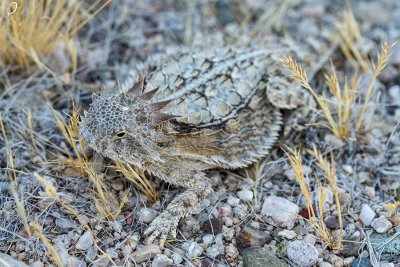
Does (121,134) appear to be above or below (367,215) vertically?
above

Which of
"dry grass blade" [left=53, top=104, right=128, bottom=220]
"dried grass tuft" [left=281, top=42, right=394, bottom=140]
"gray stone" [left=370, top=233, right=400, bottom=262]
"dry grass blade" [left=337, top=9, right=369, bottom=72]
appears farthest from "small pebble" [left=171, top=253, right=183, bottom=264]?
"dry grass blade" [left=337, top=9, right=369, bottom=72]

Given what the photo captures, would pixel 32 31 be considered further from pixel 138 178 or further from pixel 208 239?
pixel 208 239

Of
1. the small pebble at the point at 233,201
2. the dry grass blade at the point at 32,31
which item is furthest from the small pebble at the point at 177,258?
the dry grass blade at the point at 32,31

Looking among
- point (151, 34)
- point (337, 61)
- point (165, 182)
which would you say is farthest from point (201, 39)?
point (165, 182)

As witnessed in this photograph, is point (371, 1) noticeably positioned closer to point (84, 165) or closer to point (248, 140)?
point (248, 140)

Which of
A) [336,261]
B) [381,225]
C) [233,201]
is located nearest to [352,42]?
[381,225]
